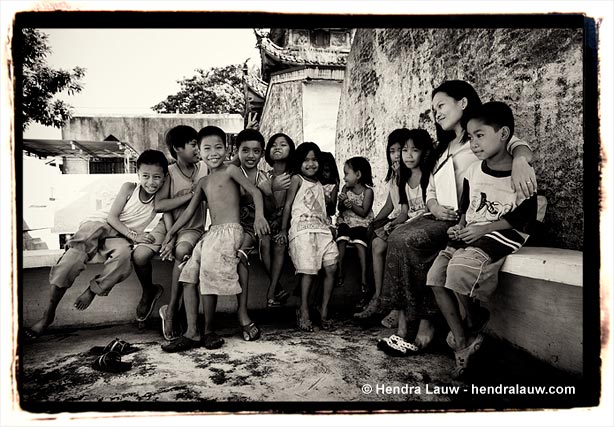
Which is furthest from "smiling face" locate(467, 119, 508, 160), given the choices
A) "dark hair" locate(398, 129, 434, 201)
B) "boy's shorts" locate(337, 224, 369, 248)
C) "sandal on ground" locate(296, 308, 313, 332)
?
"sandal on ground" locate(296, 308, 313, 332)

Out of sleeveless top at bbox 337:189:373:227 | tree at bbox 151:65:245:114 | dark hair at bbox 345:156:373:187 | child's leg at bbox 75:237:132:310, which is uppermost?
tree at bbox 151:65:245:114

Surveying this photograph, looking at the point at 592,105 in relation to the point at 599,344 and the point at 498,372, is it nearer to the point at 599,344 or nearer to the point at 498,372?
the point at 599,344

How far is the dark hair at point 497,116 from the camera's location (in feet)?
9.77

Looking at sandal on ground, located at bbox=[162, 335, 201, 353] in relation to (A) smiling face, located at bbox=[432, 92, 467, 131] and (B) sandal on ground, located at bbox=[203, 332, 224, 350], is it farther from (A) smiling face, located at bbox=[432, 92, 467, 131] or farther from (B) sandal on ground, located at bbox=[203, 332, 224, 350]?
(A) smiling face, located at bbox=[432, 92, 467, 131]

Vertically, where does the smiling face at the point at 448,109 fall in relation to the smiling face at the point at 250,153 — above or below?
above

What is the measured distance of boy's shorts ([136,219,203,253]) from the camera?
323 cm

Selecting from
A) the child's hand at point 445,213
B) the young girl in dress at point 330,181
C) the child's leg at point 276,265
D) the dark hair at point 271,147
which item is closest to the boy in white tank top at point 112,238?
the dark hair at point 271,147

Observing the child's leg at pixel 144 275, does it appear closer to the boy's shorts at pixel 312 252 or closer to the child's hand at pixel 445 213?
the boy's shorts at pixel 312 252

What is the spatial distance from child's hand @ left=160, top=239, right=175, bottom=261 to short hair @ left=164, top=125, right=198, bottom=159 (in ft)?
1.90

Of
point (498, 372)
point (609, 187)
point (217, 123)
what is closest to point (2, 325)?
point (217, 123)

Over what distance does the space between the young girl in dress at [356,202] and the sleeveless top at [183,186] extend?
3.21ft

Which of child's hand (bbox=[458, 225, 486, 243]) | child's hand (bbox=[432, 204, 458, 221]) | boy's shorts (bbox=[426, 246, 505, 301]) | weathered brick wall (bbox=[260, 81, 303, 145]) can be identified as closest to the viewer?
boy's shorts (bbox=[426, 246, 505, 301])

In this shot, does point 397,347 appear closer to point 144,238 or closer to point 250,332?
point 250,332

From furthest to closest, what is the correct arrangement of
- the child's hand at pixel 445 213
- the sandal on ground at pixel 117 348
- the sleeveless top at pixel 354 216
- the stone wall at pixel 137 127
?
the sleeveless top at pixel 354 216 < the stone wall at pixel 137 127 < the child's hand at pixel 445 213 < the sandal on ground at pixel 117 348
